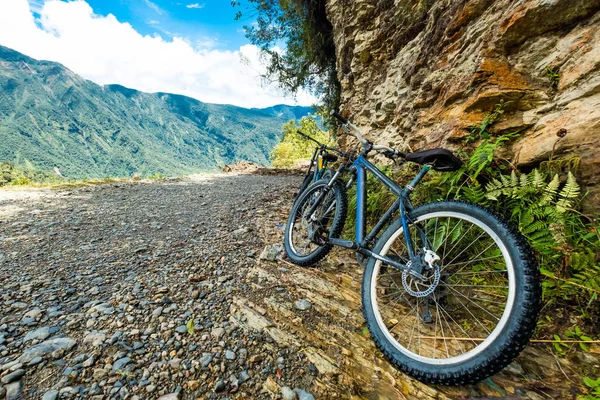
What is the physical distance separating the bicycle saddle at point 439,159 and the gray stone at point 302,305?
1769mm

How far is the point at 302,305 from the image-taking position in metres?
2.61

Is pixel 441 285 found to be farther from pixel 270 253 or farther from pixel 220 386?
pixel 270 253

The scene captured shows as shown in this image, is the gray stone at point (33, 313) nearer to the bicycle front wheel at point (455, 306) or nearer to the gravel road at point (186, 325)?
the gravel road at point (186, 325)

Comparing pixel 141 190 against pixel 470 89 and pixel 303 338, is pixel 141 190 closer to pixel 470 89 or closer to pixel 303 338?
pixel 303 338

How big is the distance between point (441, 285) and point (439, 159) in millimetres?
1167

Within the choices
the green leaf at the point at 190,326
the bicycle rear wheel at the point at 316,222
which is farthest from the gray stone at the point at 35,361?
the bicycle rear wheel at the point at 316,222

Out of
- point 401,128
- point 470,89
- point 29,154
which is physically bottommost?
point 29,154

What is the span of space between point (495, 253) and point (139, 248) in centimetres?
457

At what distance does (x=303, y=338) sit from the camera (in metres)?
2.20

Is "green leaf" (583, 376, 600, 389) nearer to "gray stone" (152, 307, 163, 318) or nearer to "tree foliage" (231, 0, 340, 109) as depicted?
A: "gray stone" (152, 307, 163, 318)

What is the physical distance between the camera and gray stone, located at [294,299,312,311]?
257 cm

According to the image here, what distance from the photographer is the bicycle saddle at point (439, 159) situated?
2198 millimetres

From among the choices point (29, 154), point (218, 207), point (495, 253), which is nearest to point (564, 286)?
point (495, 253)

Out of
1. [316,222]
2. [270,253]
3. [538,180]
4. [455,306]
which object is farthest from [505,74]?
[270,253]
